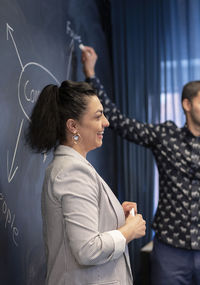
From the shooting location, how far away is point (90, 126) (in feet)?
4.31

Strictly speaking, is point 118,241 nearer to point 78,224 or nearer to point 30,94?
point 78,224

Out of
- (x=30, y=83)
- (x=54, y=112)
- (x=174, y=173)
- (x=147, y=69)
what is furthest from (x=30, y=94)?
(x=147, y=69)

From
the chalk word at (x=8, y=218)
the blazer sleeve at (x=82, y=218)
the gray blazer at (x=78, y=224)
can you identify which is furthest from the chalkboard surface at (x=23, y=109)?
the blazer sleeve at (x=82, y=218)

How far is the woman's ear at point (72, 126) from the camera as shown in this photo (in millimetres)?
1291

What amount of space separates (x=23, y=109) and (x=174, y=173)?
3.04 ft

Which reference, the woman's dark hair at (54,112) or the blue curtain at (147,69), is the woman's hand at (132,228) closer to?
the woman's dark hair at (54,112)

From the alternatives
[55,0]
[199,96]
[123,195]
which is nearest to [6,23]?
[55,0]

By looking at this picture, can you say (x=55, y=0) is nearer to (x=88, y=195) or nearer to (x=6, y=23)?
(x=6, y=23)

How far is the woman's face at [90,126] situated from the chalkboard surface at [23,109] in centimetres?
32

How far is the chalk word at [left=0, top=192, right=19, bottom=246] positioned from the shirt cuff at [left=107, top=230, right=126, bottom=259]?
18.0 inches

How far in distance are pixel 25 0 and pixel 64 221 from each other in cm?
96

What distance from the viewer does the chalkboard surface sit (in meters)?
1.46

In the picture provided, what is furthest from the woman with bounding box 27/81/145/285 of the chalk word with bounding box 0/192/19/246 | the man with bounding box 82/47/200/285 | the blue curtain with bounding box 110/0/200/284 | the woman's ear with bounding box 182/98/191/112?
the blue curtain with bounding box 110/0/200/284

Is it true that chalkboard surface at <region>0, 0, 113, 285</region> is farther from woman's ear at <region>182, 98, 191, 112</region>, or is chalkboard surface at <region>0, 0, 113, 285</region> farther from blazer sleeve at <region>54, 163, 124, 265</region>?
woman's ear at <region>182, 98, 191, 112</region>
